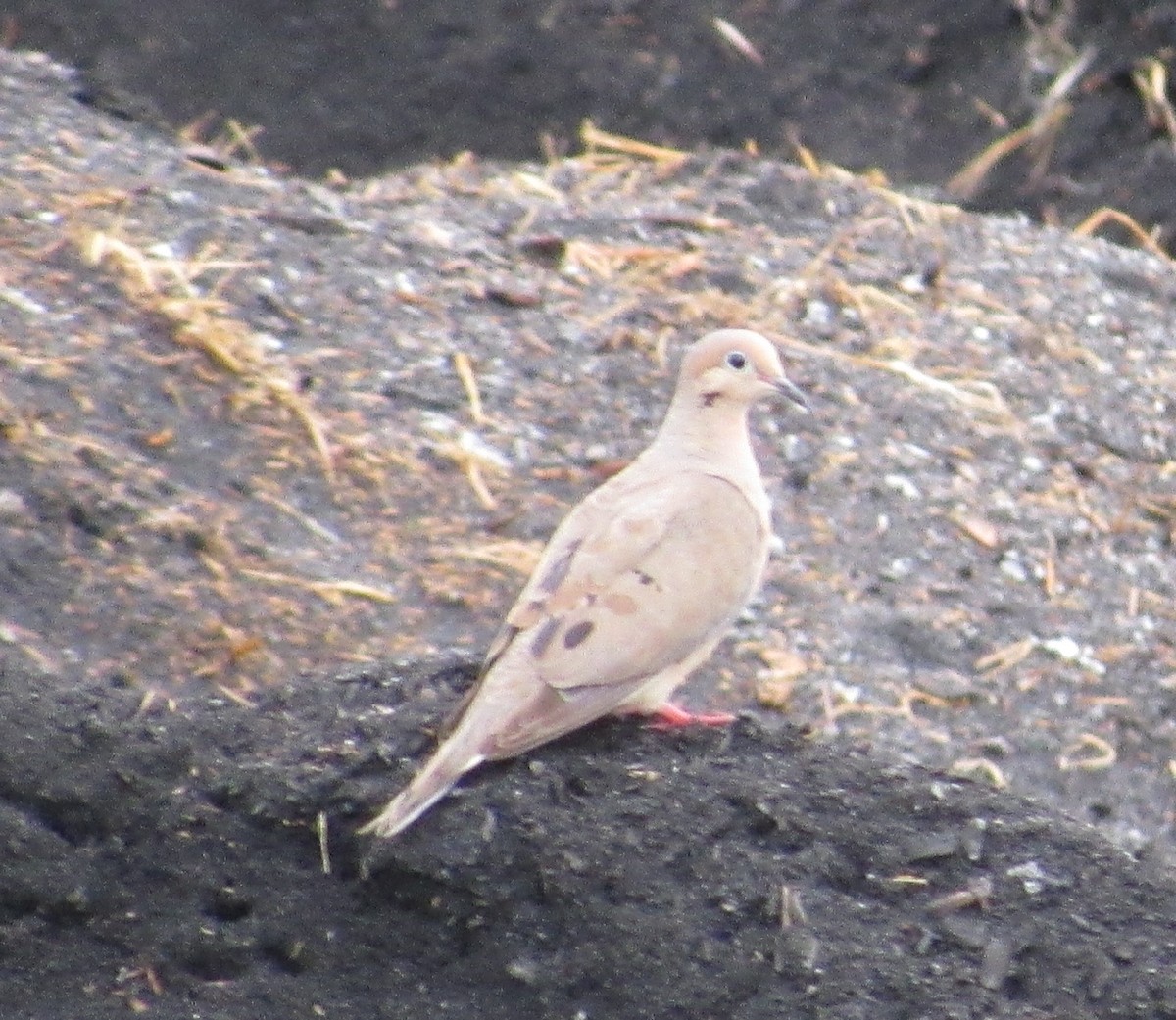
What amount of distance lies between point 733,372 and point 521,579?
33.7 inches

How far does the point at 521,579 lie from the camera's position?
19.0 ft

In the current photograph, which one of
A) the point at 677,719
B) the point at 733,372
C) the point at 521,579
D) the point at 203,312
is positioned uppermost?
the point at 733,372

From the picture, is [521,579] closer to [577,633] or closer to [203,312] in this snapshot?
[203,312]

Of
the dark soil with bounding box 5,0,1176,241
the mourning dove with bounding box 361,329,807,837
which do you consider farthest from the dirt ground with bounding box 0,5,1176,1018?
the dark soil with bounding box 5,0,1176,241

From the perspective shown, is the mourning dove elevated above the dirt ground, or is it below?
above

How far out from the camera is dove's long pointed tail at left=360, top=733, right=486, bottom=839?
13.3 feet

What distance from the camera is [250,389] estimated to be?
608 centimetres

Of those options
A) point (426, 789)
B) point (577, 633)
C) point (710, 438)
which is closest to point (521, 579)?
point (710, 438)

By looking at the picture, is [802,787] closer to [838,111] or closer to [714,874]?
[714,874]

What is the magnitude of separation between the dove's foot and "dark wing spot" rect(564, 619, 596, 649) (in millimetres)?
278

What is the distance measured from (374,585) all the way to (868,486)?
4.80 feet

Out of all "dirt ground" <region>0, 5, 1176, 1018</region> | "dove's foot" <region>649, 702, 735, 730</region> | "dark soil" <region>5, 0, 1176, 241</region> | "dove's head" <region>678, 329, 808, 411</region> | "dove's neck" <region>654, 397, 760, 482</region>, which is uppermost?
"dove's head" <region>678, 329, 808, 411</region>

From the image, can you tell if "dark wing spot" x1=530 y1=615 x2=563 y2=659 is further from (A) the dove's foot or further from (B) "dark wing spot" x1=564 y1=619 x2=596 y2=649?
(A) the dove's foot

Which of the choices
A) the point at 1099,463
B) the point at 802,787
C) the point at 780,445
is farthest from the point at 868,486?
the point at 802,787
